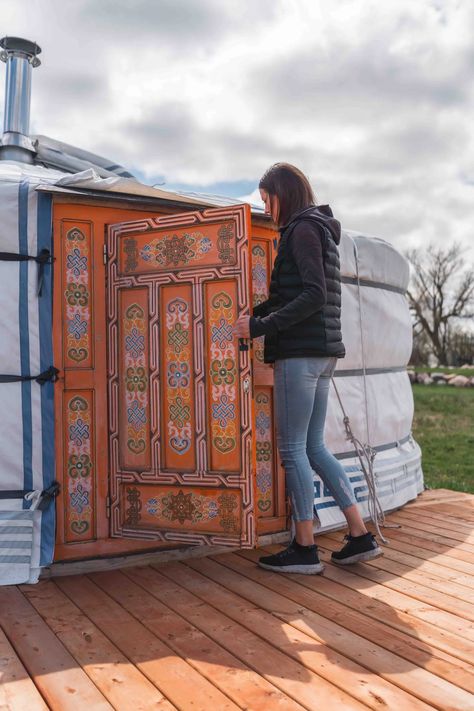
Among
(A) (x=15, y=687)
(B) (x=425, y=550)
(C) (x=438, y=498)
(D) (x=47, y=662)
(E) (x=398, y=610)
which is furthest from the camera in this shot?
(C) (x=438, y=498)

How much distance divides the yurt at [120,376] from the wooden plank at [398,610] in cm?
33

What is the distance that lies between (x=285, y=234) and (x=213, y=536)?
1.01 m

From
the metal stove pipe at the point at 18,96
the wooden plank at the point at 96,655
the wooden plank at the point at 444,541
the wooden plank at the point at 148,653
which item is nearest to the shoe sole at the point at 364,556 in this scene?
the wooden plank at the point at 444,541

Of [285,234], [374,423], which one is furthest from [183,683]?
[374,423]

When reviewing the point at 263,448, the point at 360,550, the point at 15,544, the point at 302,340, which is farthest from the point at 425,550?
the point at 15,544

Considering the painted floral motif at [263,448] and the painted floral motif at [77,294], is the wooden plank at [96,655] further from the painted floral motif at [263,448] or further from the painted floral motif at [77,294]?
the painted floral motif at [77,294]

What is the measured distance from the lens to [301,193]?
2135 millimetres

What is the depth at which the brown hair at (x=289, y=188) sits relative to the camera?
2135 mm

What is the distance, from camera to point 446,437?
22.8 feet

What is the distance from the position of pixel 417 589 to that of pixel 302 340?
0.84 metres

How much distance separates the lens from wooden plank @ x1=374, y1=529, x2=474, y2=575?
228 cm

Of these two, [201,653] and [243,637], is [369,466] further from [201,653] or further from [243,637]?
[201,653]

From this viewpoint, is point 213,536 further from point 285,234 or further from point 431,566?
point 285,234

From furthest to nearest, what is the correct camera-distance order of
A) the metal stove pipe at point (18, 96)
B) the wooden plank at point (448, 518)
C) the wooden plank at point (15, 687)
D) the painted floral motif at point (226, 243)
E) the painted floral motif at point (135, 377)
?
the metal stove pipe at point (18, 96) < the wooden plank at point (448, 518) < the painted floral motif at point (135, 377) < the painted floral motif at point (226, 243) < the wooden plank at point (15, 687)
